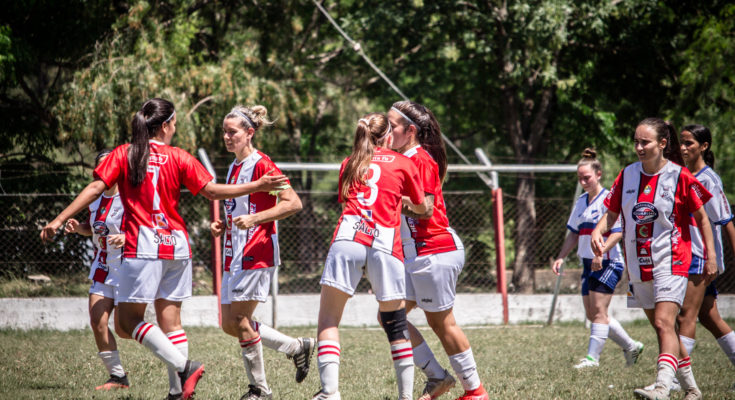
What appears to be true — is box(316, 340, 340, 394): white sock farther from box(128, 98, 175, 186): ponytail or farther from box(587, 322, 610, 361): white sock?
box(587, 322, 610, 361): white sock

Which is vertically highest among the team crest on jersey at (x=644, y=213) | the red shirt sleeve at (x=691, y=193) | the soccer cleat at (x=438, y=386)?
the red shirt sleeve at (x=691, y=193)

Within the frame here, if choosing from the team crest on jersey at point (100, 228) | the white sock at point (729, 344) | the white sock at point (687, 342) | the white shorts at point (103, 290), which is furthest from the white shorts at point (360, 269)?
the white sock at point (729, 344)

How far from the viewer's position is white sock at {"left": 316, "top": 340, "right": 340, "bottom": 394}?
4.28 meters

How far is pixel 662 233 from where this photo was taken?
498 cm

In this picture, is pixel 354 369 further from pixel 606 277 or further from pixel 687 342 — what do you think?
pixel 687 342

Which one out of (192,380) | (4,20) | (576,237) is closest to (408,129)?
(192,380)

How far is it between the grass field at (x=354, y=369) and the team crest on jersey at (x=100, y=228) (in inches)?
49.9

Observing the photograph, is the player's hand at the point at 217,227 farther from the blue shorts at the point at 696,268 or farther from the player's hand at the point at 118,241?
the blue shorts at the point at 696,268

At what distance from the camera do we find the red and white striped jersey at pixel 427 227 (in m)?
4.71

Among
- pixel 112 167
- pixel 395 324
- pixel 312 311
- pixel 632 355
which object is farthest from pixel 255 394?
pixel 312 311

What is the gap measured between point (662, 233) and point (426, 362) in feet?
6.29

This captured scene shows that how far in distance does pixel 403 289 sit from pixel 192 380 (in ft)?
5.24

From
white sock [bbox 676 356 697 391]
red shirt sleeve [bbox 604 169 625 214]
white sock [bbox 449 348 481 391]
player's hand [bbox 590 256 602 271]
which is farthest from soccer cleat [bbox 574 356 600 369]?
white sock [bbox 449 348 481 391]

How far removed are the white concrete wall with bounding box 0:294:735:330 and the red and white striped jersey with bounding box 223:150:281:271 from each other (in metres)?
5.24
